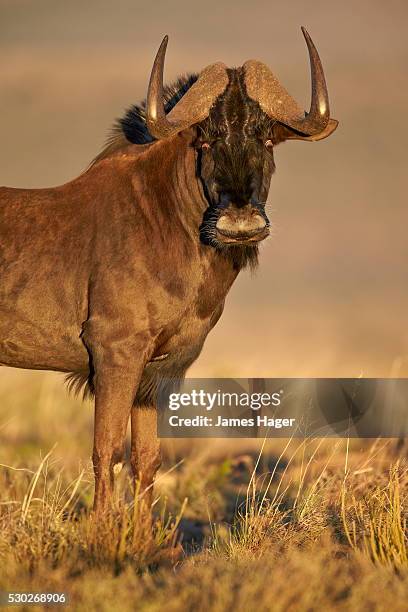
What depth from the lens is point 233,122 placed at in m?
9.77

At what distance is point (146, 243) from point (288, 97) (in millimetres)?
1811

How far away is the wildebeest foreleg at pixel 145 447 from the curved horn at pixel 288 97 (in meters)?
2.95

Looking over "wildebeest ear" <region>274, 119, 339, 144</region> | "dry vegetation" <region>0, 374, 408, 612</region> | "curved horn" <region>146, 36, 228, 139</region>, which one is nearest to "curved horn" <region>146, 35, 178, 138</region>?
"curved horn" <region>146, 36, 228, 139</region>

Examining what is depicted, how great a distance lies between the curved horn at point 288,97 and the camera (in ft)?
32.4

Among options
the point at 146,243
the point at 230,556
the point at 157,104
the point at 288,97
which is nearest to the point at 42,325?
the point at 146,243

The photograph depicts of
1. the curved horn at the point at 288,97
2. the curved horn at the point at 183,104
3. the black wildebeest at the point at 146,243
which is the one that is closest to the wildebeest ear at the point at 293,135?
the black wildebeest at the point at 146,243

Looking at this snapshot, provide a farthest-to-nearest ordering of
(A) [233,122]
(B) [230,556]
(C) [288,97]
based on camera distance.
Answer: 1. (C) [288,97]
2. (A) [233,122]
3. (B) [230,556]

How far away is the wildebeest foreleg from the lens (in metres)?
10.6

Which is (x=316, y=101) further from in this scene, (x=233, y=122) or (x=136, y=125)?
(x=136, y=125)

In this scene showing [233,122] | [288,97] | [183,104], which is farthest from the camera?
[288,97]

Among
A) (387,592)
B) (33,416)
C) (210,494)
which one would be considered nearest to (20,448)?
(33,416)

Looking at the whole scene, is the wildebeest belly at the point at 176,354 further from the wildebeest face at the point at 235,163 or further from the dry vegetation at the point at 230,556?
the dry vegetation at the point at 230,556

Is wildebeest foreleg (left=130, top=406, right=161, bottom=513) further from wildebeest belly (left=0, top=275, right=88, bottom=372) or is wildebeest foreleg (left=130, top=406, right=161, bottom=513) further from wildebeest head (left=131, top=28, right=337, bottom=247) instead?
wildebeest head (left=131, top=28, right=337, bottom=247)

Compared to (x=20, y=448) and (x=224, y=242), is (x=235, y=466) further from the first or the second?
(x=224, y=242)
